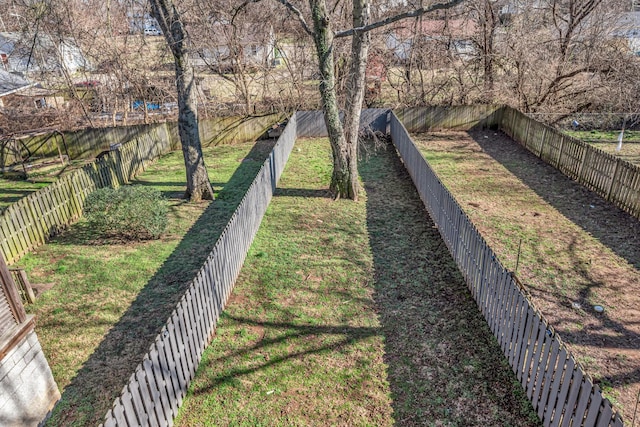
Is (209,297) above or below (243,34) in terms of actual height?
below

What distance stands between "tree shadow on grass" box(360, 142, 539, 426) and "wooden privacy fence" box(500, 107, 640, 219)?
15.5 ft

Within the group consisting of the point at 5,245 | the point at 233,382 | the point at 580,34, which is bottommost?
the point at 233,382

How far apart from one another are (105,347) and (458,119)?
17.7 meters

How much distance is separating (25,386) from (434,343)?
5.01 m

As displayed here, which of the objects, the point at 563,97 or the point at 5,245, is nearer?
the point at 5,245

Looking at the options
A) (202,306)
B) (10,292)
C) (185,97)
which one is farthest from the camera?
(185,97)

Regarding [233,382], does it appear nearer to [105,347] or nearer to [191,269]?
[105,347]

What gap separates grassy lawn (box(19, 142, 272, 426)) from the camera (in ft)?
17.7

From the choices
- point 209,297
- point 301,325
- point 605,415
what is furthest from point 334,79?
point 605,415

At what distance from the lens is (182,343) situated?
5055mm

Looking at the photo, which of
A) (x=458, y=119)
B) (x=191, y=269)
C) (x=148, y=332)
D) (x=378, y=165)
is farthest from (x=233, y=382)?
(x=458, y=119)

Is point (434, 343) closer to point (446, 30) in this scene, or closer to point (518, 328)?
point (518, 328)

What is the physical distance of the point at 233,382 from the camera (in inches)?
210

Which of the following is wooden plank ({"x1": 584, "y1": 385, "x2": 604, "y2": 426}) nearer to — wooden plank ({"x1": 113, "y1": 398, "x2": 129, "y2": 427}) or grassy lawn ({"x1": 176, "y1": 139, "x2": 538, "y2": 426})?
grassy lawn ({"x1": 176, "y1": 139, "x2": 538, "y2": 426})
